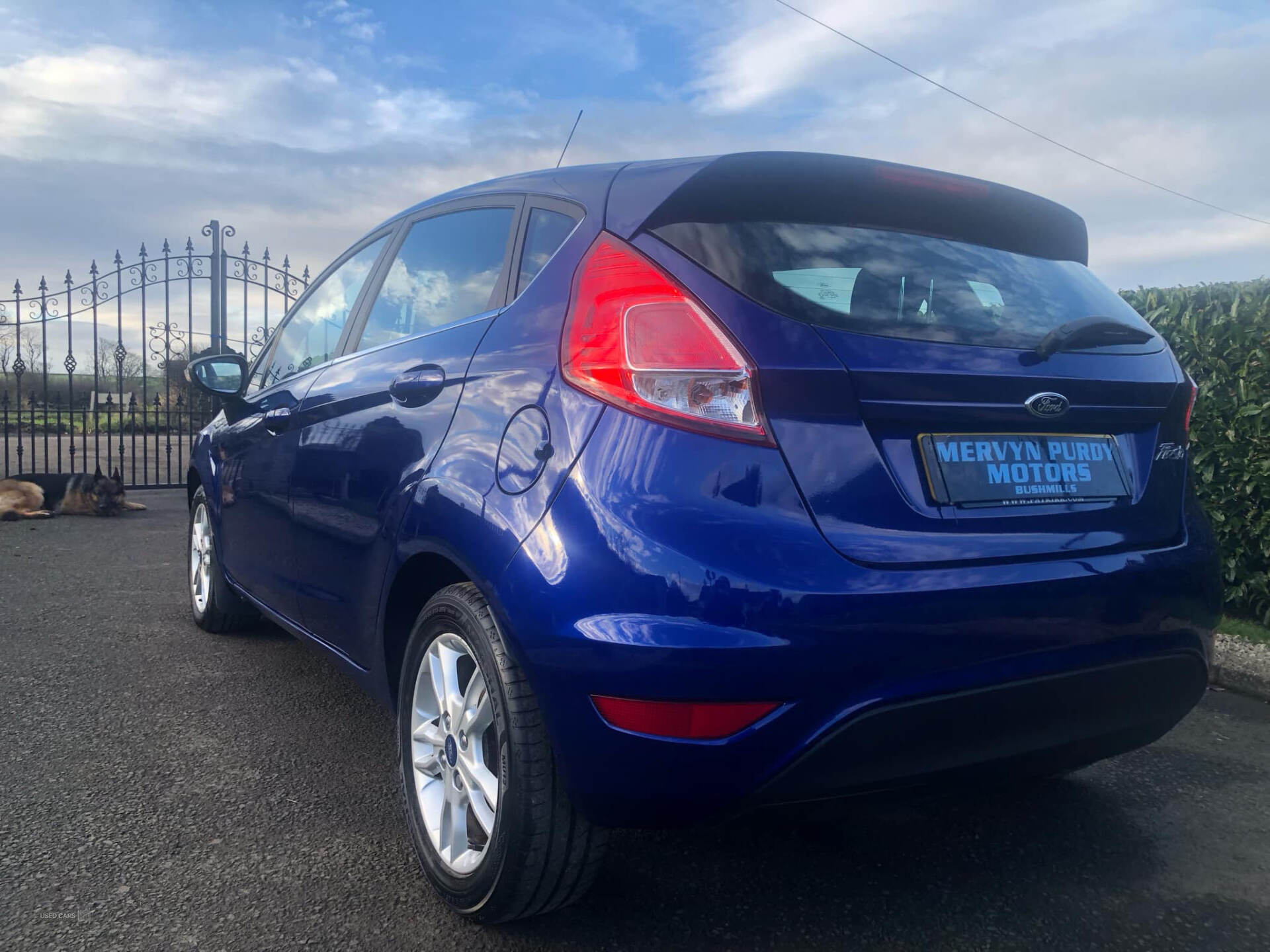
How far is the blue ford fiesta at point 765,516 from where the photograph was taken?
170 centimetres

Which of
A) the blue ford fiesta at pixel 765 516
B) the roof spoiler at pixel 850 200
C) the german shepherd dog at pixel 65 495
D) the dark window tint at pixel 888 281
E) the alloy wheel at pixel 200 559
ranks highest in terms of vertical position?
the roof spoiler at pixel 850 200

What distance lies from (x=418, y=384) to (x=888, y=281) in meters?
1.10

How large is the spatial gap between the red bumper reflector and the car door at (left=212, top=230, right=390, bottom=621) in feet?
5.75

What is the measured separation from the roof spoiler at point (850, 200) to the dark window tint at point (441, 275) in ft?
1.59

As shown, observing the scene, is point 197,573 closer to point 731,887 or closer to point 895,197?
point 731,887

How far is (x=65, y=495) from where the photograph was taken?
9445 mm

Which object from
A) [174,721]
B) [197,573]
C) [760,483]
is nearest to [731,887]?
[760,483]

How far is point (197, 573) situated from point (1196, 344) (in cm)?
473

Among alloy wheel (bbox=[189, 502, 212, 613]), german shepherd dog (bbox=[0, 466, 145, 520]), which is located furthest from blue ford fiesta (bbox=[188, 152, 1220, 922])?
german shepherd dog (bbox=[0, 466, 145, 520])

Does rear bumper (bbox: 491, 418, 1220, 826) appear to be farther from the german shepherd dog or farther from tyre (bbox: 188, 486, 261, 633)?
the german shepherd dog

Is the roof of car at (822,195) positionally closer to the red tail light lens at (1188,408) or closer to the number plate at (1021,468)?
the red tail light lens at (1188,408)

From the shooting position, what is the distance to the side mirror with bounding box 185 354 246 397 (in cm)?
404

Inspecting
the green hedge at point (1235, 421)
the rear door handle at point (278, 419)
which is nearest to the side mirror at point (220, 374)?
the rear door handle at point (278, 419)

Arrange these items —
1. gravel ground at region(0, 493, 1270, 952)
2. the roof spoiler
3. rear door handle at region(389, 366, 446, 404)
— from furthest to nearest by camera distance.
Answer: rear door handle at region(389, 366, 446, 404), gravel ground at region(0, 493, 1270, 952), the roof spoiler
